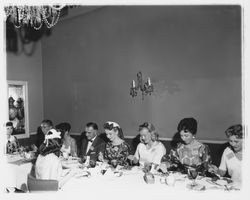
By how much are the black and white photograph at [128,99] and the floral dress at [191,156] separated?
0.01 m

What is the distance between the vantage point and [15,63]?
5250mm

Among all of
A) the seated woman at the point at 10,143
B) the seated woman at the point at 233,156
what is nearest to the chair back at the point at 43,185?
the seated woman at the point at 233,156

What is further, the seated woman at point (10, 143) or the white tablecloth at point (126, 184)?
the seated woman at point (10, 143)

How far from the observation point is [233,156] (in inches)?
97.0

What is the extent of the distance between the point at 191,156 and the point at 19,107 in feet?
12.8

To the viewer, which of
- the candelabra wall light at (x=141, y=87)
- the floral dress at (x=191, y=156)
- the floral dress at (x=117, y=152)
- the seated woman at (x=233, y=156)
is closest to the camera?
the seated woman at (x=233, y=156)

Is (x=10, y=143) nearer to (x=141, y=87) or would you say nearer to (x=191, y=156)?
(x=141, y=87)

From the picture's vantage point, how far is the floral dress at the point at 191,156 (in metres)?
2.72

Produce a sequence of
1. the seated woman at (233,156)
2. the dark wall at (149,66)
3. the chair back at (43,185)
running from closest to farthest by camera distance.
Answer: the chair back at (43,185) < the seated woman at (233,156) < the dark wall at (149,66)

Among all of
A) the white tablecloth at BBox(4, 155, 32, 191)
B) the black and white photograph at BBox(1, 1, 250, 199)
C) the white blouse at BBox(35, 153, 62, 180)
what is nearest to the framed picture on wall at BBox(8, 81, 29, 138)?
the black and white photograph at BBox(1, 1, 250, 199)

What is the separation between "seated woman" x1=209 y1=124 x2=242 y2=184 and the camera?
7.59 ft

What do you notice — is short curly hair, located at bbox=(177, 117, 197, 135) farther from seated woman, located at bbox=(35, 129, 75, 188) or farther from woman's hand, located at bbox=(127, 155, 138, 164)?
seated woman, located at bbox=(35, 129, 75, 188)

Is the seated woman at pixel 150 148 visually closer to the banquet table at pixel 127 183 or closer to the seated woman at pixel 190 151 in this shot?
the seated woman at pixel 190 151

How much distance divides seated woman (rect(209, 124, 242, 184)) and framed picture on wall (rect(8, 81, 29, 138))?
416 cm
